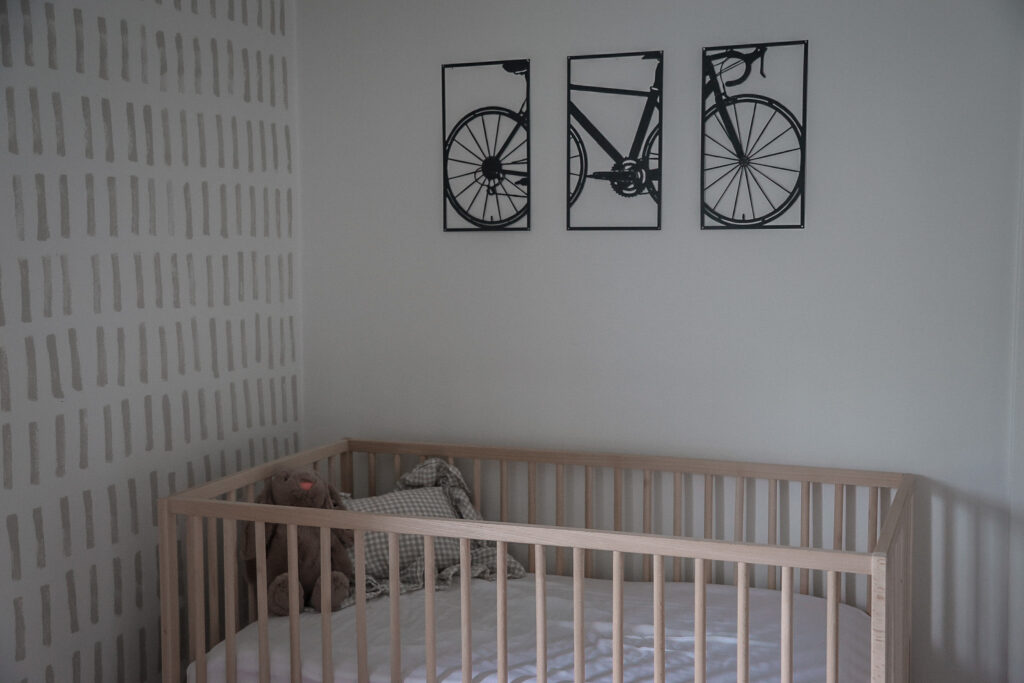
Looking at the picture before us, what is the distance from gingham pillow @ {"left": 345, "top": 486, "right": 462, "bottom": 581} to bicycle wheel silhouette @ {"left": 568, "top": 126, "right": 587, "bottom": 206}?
0.94m

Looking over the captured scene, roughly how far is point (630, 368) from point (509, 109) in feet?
2.73

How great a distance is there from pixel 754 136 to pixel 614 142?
0.38m

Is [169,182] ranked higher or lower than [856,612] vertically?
higher

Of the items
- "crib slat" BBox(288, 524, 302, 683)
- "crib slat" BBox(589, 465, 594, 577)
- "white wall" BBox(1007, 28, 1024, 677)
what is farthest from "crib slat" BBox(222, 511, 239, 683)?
"white wall" BBox(1007, 28, 1024, 677)

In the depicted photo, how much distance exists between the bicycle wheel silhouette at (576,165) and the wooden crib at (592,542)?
755mm

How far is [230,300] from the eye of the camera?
272 centimetres

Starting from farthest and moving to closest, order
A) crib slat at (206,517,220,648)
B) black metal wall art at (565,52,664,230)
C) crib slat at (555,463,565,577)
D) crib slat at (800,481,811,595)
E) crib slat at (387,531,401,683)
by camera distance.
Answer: crib slat at (555,463,565,577), black metal wall art at (565,52,664,230), crib slat at (800,481,811,595), crib slat at (206,517,220,648), crib slat at (387,531,401,683)

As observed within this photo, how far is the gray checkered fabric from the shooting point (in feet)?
8.37

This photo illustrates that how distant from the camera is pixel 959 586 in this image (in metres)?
2.46

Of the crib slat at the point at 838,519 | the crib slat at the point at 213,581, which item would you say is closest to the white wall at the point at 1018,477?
the crib slat at the point at 838,519

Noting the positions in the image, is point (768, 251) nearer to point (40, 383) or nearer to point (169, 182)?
point (169, 182)

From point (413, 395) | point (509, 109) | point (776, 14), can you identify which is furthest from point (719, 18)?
point (413, 395)

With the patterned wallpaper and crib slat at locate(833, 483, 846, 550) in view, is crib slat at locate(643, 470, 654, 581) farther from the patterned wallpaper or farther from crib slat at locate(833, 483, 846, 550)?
the patterned wallpaper

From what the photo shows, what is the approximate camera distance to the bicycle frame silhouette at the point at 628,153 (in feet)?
8.65
